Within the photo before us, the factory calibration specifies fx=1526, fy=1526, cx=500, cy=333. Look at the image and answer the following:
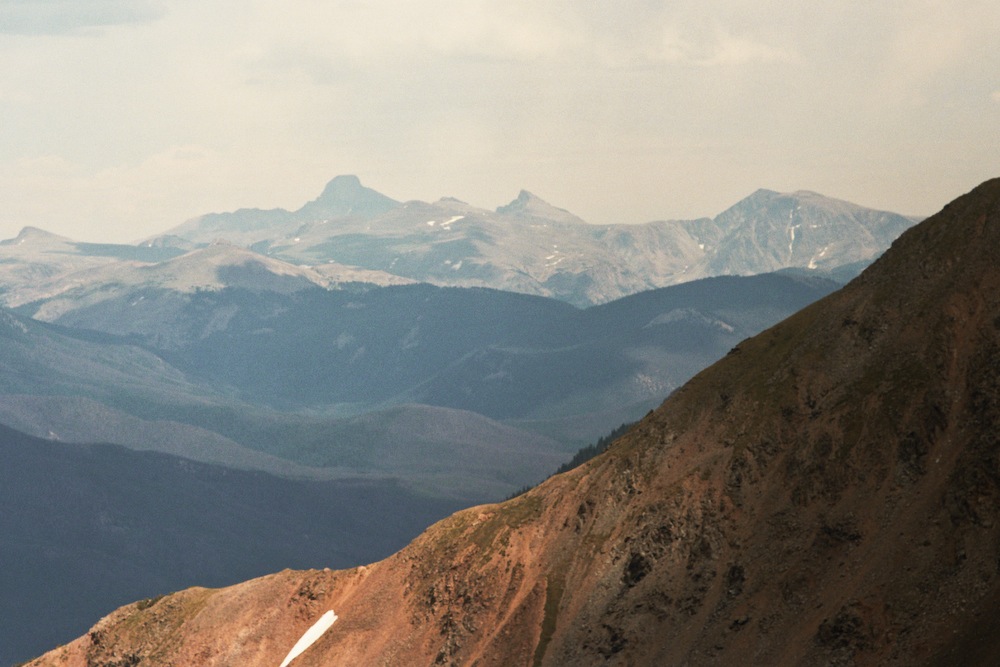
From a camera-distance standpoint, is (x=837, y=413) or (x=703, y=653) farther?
(x=837, y=413)

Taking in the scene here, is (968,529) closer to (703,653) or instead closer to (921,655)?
(921,655)

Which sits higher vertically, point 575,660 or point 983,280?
point 983,280

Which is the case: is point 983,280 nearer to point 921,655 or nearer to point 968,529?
point 968,529

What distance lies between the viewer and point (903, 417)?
160 metres

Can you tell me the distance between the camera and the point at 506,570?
193m

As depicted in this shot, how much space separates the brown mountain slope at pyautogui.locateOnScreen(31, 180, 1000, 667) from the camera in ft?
469

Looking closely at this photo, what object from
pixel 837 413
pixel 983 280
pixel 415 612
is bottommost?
pixel 415 612

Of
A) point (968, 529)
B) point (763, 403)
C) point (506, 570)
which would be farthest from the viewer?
point (506, 570)

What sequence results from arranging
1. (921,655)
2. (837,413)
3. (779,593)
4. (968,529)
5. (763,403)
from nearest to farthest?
(921,655) < (968,529) < (779,593) < (837,413) < (763,403)

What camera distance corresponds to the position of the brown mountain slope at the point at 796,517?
142875mm

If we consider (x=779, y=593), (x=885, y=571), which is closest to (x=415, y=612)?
(x=779, y=593)

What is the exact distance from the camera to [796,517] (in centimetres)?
16262

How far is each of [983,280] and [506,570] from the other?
68.6 m

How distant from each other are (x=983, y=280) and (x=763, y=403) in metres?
29.5
